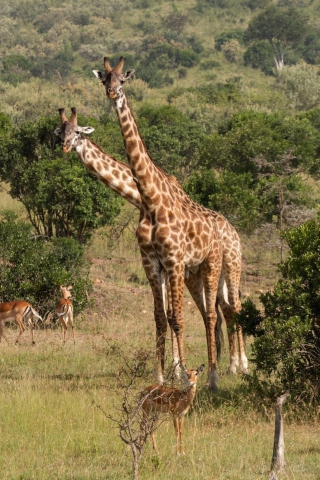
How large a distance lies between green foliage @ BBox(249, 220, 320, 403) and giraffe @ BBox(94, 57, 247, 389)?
88 centimetres

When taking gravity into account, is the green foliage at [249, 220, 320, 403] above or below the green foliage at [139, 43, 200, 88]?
below

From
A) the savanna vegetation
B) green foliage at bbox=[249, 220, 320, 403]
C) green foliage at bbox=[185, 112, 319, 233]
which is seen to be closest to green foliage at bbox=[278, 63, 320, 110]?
the savanna vegetation

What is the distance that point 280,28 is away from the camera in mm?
68000

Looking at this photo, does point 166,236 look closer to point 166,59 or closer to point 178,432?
point 178,432

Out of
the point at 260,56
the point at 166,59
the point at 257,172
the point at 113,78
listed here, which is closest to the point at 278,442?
the point at 113,78

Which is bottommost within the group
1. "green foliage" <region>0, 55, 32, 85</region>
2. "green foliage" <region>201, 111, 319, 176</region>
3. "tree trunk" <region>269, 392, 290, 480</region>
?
"tree trunk" <region>269, 392, 290, 480</region>

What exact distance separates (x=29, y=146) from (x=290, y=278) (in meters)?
11.1

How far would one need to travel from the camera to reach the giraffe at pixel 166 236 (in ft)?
33.6

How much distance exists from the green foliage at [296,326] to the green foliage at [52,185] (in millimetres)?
8281

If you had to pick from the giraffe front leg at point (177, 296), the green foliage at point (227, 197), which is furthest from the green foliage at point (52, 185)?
the giraffe front leg at point (177, 296)

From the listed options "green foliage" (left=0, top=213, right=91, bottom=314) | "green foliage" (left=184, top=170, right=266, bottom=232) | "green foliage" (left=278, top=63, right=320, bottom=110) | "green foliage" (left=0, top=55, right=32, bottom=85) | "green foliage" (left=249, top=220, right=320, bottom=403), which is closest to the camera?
"green foliage" (left=249, top=220, right=320, bottom=403)

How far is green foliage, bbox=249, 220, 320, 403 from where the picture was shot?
8.96m

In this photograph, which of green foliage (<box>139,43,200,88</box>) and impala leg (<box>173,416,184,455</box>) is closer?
impala leg (<box>173,416,184,455</box>)

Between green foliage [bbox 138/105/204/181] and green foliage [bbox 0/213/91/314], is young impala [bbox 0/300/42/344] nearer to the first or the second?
green foliage [bbox 0/213/91/314]
